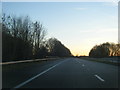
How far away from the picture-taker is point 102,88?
40.0 ft

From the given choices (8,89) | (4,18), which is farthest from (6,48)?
(8,89)

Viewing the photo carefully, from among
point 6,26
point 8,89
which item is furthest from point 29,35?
point 8,89

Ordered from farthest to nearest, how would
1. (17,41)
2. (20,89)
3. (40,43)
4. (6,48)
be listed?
(40,43) < (17,41) < (6,48) < (20,89)

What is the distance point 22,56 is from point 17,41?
11.5 feet

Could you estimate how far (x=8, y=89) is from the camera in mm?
11875

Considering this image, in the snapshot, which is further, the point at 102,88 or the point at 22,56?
the point at 22,56

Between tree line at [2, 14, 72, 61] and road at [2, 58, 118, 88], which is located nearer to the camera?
road at [2, 58, 118, 88]

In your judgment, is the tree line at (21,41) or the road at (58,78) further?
the tree line at (21,41)

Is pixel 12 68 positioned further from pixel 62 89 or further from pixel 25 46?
pixel 25 46

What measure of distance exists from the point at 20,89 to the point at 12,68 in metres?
13.5

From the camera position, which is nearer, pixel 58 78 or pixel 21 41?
pixel 58 78

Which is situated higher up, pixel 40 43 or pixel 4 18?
pixel 4 18

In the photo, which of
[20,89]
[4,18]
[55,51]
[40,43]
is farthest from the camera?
[55,51]

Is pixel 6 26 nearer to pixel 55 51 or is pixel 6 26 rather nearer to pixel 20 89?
pixel 20 89
